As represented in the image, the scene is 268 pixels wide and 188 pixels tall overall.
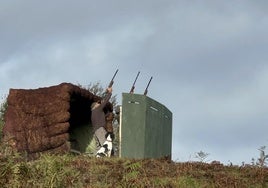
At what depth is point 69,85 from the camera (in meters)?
19.8

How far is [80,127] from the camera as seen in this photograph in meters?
24.7

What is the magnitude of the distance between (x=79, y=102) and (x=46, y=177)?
15661 millimetres

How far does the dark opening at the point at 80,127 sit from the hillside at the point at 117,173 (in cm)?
1040

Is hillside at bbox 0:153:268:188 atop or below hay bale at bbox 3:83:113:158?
below

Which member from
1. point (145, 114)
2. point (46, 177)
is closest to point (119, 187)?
point (46, 177)

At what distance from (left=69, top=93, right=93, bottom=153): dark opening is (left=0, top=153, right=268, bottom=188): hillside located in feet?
34.1

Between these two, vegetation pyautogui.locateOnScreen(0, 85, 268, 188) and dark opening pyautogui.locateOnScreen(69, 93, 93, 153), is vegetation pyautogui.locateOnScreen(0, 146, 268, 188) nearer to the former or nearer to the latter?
vegetation pyautogui.locateOnScreen(0, 85, 268, 188)

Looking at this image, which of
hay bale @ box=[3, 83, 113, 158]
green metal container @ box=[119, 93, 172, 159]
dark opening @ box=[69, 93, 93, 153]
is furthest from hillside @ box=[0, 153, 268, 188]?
dark opening @ box=[69, 93, 93, 153]

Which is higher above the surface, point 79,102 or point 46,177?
point 79,102

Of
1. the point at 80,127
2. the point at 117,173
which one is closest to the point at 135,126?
the point at 80,127

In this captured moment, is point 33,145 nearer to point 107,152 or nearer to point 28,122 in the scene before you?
point 28,122

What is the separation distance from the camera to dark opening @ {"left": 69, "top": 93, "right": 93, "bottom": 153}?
77.7 feet

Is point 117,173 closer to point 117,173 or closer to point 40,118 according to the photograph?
point 117,173

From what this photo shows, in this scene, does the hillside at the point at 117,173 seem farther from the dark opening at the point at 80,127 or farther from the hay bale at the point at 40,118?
the dark opening at the point at 80,127
